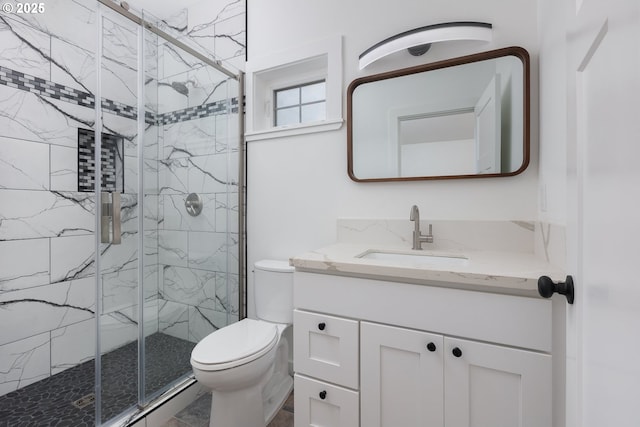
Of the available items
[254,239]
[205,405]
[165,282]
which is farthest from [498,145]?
[205,405]

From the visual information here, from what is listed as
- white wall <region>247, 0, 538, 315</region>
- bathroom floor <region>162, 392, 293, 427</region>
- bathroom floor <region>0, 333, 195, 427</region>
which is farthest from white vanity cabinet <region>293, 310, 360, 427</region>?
bathroom floor <region>0, 333, 195, 427</region>

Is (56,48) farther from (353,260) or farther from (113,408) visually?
(353,260)

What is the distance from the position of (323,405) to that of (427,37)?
1695 millimetres

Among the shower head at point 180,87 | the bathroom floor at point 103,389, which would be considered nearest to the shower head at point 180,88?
the shower head at point 180,87

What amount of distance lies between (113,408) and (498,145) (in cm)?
214

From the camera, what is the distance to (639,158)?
34cm

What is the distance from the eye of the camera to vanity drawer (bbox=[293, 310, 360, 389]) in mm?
1093

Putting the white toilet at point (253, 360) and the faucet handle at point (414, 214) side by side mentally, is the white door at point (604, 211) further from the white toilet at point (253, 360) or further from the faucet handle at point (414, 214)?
the white toilet at point (253, 360)

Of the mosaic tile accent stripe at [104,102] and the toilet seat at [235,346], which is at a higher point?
the mosaic tile accent stripe at [104,102]

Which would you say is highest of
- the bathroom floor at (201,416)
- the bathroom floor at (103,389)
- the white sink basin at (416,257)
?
the white sink basin at (416,257)

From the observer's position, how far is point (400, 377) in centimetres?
103

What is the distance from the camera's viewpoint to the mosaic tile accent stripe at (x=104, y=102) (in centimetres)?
143

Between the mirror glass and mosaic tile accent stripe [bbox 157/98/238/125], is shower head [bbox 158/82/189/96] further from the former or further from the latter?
the mirror glass

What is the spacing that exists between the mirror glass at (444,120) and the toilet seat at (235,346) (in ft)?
3.09
